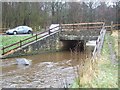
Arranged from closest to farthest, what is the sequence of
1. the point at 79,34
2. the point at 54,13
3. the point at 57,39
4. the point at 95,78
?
the point at 95,78 < the point at 79,34 < the point at 57,39 < the point at 54,13

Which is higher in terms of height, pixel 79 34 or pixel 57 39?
pixel 79 34

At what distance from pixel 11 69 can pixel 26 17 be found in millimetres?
26383

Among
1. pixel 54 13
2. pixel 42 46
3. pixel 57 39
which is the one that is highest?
pixel 54 13

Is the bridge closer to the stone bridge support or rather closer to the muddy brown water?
the stone bridge support

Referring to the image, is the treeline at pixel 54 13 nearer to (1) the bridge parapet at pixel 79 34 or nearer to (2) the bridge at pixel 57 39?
(2) the bridge at pixel 57 39

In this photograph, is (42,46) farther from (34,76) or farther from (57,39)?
(34,76)

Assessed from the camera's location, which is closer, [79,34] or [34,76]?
[34,76]

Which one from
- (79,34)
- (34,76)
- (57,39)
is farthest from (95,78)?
(57,39)

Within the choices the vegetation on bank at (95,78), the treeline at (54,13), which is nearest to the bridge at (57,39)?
the vegetation on bank at (95,78)

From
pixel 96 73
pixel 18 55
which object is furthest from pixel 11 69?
pixel 96 73

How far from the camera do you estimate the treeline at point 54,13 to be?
39281 mm

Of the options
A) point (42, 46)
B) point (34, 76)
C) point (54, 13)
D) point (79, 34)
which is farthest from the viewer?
point (54, 13)

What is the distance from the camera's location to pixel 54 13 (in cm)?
4716

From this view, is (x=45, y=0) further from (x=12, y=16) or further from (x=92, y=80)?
(x=92, y=80)
